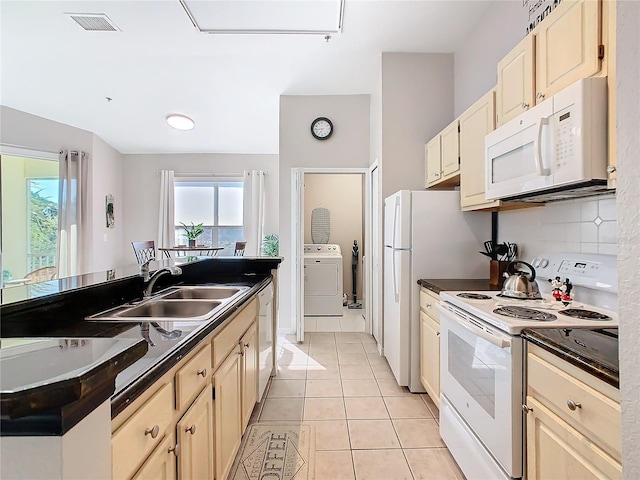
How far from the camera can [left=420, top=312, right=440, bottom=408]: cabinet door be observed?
2.23m

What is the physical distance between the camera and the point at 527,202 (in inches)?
77.7

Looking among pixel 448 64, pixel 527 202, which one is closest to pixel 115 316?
pixel 527 202

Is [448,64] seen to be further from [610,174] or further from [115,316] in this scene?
[115,316]

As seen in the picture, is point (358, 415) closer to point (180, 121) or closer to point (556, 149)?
point (556, 149)

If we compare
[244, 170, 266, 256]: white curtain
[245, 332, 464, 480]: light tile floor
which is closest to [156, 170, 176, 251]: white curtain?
[244, 170, 266, 256]: white curtain

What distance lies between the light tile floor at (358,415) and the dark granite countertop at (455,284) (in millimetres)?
883

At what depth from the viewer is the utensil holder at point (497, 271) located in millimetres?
2309

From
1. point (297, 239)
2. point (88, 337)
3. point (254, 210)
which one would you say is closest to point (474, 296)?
point (88, 337)

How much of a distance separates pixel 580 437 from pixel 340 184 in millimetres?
5273

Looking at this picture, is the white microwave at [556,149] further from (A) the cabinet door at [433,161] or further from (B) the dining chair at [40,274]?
(B) the dining chair at [40,274]

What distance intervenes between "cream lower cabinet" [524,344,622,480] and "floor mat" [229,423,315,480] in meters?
1.12

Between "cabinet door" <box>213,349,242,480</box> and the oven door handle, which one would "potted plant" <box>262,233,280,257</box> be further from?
the oven door handle

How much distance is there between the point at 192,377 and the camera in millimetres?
1125

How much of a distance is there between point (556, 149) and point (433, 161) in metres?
1.70
